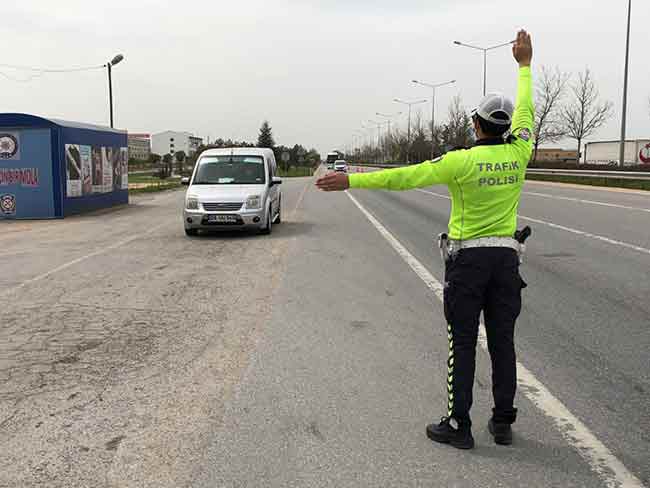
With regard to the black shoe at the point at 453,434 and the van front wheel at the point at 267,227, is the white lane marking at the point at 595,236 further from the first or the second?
the black shoe at the point at 453,434

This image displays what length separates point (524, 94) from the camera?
404 cm

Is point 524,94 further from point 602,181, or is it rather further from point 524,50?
point 602,181

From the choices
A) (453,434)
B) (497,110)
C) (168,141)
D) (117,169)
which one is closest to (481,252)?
(497,110)

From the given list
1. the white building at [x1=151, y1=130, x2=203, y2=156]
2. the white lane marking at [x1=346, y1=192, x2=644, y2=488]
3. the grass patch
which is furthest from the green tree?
the white lane marking at [x1=346, y1=192, x2=644, y2=488]

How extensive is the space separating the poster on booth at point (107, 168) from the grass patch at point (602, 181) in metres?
21.9

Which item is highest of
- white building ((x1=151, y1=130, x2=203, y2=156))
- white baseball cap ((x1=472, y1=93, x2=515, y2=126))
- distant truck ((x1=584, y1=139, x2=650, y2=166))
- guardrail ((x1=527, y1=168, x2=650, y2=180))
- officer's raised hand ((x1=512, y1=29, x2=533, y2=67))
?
white building ((x1=151, y1=130, x2=203, y2=156))

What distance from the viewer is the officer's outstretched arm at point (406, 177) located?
12.1 feet

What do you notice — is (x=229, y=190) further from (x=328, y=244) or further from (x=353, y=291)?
(x=353, y=291)

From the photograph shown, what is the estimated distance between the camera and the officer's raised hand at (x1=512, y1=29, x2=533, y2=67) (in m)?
4.12

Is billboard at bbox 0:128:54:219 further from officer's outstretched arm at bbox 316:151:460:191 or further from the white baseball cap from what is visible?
the white baseball cap

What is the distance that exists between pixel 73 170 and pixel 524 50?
18.6m

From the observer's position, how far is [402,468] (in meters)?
3.42

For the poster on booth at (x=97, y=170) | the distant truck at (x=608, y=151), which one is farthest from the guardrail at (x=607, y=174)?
the distant truck at (x=608, y=151)

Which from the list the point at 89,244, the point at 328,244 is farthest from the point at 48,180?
the point at 328,244
